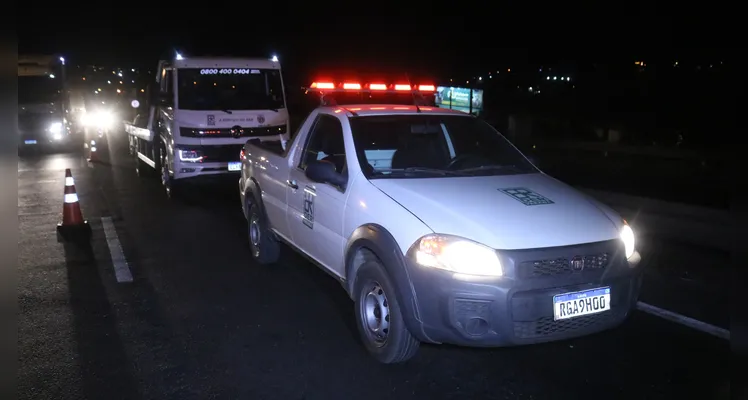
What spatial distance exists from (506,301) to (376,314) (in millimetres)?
1093

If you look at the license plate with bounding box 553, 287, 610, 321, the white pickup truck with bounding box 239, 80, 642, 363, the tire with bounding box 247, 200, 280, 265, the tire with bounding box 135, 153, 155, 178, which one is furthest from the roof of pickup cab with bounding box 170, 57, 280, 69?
the license plate with bounding box 553, 287, 610, 321

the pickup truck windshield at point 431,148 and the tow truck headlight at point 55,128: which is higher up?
the tow truck headlight at point 55,128

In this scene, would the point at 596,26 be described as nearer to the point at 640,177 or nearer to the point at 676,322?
the point at 640,177

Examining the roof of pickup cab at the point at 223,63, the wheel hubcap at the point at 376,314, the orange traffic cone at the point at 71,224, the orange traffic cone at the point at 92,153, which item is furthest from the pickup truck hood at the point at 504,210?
the orange traffic cone at the point at 92,153

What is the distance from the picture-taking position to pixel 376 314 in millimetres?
4660

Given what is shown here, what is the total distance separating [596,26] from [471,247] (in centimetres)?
2712

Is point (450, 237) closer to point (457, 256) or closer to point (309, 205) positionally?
point (457, 256)

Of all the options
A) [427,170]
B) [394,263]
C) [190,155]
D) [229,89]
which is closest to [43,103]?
[229,89]

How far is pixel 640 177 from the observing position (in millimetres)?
15438

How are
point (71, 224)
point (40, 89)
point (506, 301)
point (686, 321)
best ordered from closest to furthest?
1. point (506, 301)
2. point (686, 321)
3. point (71, 224)
4. point (40, 89)

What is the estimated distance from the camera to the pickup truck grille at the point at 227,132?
10.9 m

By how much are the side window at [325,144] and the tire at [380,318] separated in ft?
4.37

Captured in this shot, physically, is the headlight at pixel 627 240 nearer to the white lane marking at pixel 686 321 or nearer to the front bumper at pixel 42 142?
the white lane marking at pixel 686 321

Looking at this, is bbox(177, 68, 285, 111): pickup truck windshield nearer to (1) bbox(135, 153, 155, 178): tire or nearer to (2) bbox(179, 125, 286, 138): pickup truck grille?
(2) bbox(179, 125, 286, 138): pickup truck grille
